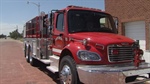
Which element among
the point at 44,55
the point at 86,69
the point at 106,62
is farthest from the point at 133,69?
the point at 44,55

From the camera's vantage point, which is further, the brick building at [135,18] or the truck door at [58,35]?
the brick building at [135,18]

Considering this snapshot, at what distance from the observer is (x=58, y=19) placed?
7562mm

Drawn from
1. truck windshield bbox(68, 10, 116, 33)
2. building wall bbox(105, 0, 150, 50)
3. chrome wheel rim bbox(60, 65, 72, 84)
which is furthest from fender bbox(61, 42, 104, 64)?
building wall bbox(105, 0, 150, 50)

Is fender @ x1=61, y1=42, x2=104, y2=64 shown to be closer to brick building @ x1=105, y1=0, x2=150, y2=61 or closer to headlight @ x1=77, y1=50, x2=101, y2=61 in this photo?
headlight @ x1=77, y1=50, x2=101, y2=61

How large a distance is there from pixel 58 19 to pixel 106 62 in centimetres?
280

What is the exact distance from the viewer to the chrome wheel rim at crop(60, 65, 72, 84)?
19.5ft

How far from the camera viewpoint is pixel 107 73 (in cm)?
496

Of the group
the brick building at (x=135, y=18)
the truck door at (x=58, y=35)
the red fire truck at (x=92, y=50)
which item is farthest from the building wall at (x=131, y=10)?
the truck door at (x=58, y=35)

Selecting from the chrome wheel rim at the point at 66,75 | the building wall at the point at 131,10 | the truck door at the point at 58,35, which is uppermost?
the building wall at the point at 131,10

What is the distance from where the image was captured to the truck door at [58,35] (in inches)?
282

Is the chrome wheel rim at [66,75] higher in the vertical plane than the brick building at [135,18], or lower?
lower

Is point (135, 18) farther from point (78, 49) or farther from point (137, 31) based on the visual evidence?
point (78, 49)

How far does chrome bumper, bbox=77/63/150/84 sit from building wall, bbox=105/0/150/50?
34.4ft

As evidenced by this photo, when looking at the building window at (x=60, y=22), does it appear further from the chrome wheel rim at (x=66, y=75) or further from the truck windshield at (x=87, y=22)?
the chrome wheel rim at (x=66, y=75)
